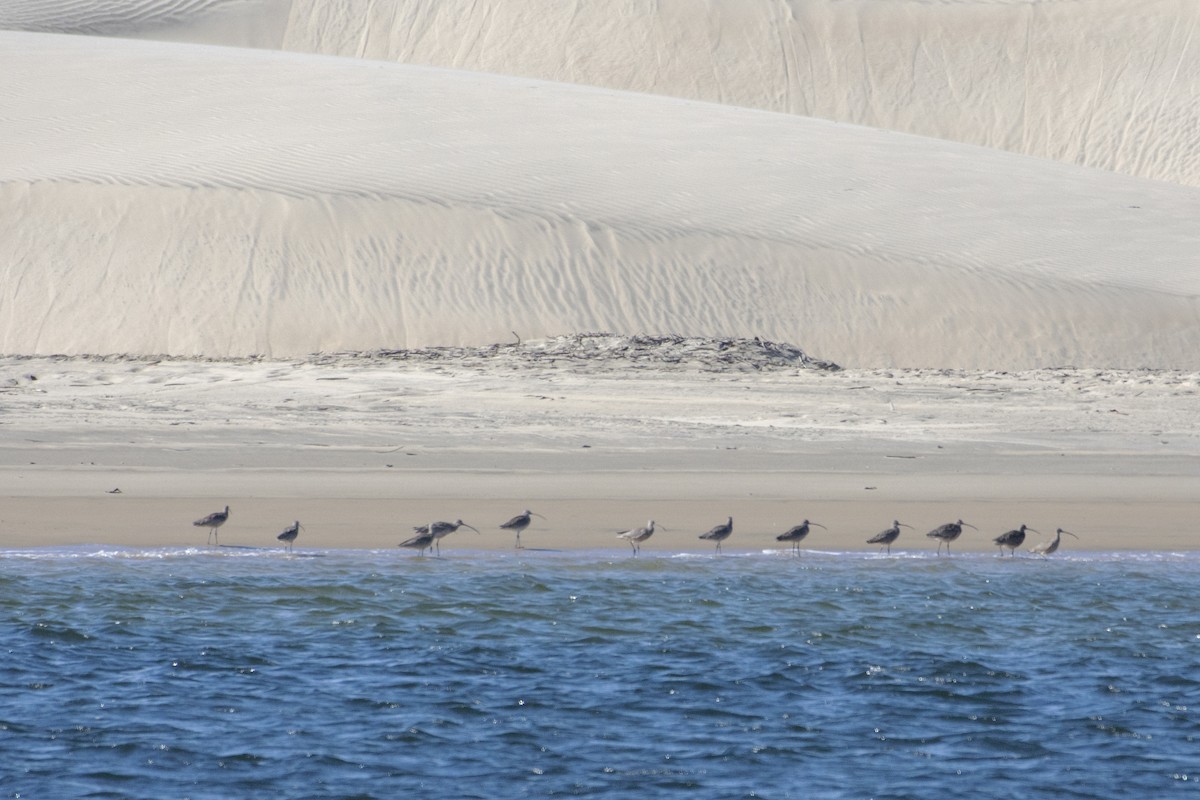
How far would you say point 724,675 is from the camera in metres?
9.13

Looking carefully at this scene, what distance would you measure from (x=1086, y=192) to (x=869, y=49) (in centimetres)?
2298

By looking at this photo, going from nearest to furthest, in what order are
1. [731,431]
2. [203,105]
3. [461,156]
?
1. [731,431]
2. [461,156]
3. [203,105]

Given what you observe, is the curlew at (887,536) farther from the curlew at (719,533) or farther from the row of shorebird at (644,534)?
the curlew at (719,533)

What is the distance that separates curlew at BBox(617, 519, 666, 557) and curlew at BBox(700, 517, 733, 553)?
15.9 inches

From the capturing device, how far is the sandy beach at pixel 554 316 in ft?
43.2

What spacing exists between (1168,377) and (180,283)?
1417 centimetres

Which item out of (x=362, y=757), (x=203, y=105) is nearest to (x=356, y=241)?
(x=203, y=105)

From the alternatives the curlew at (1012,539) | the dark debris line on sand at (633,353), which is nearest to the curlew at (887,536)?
the curlew at (1012,539)

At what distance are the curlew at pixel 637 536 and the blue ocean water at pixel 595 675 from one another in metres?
0.11

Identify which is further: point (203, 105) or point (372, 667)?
point (203, 105)

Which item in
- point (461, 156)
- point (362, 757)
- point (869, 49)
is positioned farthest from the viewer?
point (869, 49)

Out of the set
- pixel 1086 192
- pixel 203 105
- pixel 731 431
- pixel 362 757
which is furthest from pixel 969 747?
pixel 203 105

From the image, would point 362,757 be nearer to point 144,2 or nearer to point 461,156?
point 461,156

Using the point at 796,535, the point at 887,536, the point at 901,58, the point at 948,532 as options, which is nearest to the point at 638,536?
the point at 796,535
